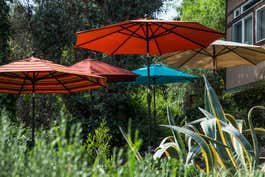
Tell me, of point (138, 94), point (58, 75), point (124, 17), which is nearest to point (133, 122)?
point (138, 94)

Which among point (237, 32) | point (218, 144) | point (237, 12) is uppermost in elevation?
point (237, 12)

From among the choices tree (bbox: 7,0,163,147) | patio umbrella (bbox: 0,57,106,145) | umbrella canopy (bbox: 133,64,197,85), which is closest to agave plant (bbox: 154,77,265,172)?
patio umbrella (bbox: 0,57,106,145)

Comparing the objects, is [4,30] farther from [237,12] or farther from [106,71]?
[237,12]

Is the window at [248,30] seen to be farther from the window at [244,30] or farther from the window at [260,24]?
the window at [260,24]

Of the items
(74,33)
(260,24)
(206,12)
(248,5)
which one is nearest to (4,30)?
(74,33)

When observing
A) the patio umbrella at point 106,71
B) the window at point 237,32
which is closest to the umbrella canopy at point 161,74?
the patio umbrella at point 106,71

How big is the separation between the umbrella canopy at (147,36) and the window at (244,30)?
7221 mm

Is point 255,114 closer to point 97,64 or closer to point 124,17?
point 97,64

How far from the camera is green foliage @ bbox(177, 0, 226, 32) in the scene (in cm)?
2644

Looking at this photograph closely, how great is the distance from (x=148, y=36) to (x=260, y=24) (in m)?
7.45

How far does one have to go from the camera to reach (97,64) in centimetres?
977

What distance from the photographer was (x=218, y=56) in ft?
35.8

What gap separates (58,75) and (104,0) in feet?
25.9

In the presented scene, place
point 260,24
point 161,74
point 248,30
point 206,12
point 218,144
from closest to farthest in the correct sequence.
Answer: point 218,144, point 161,74, point 260,24, point 248,30, point 206,12
